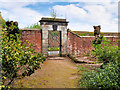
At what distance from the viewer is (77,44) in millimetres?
12719

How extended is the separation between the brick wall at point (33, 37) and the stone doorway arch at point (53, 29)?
1.22ft

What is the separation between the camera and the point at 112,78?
463 centimetres

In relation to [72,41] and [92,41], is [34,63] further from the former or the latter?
[92,41]

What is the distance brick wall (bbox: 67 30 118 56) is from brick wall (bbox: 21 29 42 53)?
2.87 metres

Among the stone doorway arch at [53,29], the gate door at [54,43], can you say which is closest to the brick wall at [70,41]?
the stone doorway arch at [53,29]

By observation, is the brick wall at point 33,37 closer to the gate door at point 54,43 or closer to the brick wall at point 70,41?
the brick wall at point 70,41

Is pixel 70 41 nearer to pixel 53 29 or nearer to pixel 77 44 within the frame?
pixel 77 44

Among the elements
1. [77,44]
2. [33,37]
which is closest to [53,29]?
[33,37]

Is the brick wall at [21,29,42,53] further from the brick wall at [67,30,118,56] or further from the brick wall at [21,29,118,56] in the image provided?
the brick wall at [67,30,118,56]

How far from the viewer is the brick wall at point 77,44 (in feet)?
40.4

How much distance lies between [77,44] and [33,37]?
14.8 ft

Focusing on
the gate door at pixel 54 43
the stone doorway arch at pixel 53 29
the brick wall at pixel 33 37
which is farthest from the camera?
the gate door at pixel 54 43

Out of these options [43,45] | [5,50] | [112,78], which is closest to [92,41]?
[43,45]

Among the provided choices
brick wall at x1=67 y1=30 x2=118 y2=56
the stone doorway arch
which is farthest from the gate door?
brick wall at x1=67 y1=30 x2=118 y2=56
